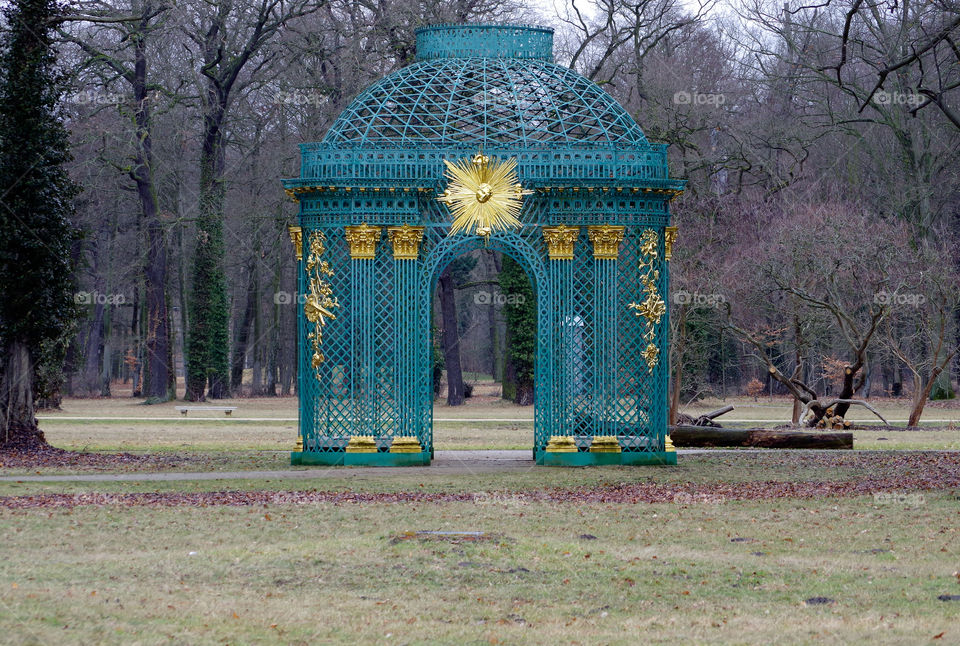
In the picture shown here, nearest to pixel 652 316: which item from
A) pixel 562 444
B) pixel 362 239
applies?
pixel 562 444

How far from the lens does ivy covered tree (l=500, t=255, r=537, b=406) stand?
44.5 metres

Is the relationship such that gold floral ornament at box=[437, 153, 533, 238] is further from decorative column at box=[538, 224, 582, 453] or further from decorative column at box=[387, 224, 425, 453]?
decorative column at box=[538, 224, 582, 453]

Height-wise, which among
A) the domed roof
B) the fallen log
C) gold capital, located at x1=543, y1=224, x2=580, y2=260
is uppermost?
the domed roof

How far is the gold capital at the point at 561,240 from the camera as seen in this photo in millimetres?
20391

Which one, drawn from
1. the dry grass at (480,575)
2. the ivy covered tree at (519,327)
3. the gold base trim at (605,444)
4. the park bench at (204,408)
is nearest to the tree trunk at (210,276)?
the park bench at (204,408)

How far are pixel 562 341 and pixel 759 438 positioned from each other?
256 inches

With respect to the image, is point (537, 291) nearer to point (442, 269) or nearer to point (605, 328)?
point (605, 328)

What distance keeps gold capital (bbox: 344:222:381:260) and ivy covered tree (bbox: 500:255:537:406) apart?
78.8ft

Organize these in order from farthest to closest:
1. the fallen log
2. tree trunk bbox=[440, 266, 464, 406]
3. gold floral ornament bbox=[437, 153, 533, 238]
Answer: tree trunk bbox=[440, 266, 464, 406]
the fallen log
gold floral ornament bbox=[437, 153, 533, 238]

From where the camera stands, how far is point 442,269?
67.5ft

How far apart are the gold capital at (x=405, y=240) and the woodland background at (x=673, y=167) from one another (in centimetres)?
1214

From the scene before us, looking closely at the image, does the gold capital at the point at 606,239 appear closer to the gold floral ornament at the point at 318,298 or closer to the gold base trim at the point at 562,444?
the gold base trim at the point at 562,444

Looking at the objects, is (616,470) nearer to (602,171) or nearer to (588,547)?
(602,171)

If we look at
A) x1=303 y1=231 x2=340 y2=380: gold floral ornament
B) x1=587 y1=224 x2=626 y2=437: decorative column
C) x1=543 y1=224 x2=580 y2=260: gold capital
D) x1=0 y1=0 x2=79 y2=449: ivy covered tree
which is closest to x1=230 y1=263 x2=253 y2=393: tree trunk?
x1=0 y1=0 x2=79 y2=449: ivy covered tree
